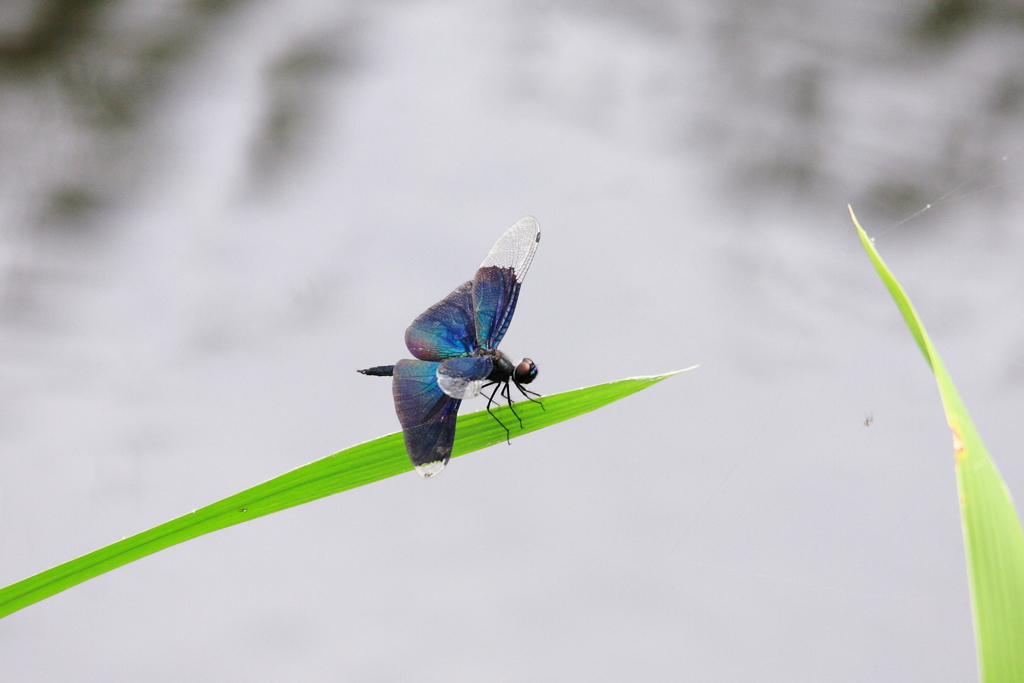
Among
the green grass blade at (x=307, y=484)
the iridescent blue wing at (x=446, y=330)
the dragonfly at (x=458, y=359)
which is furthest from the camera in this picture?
the iridescent blue wing at (x=446, y=330)

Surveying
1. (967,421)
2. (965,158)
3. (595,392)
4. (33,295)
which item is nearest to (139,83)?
(33,295)

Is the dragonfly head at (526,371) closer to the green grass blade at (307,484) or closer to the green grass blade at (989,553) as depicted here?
the green grass blade at (307,484)

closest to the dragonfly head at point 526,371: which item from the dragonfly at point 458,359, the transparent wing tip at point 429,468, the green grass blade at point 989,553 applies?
the dragonfly at point 458,359

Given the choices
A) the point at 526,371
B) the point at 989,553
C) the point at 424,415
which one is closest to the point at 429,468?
the point at 424,415

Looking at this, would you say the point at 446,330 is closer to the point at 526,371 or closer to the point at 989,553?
the point at 526,371

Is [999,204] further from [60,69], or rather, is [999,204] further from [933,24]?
[60,69]

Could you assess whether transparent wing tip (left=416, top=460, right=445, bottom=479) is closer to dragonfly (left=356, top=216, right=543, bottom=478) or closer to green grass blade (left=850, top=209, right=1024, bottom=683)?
dragonfly (left=356, top=216, right=543, bottom=478)

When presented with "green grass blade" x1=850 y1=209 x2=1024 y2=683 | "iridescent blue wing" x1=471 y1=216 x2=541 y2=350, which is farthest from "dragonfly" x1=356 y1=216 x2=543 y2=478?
"green grass blade" x1=850 y1=209 x2=1024 y2=683
